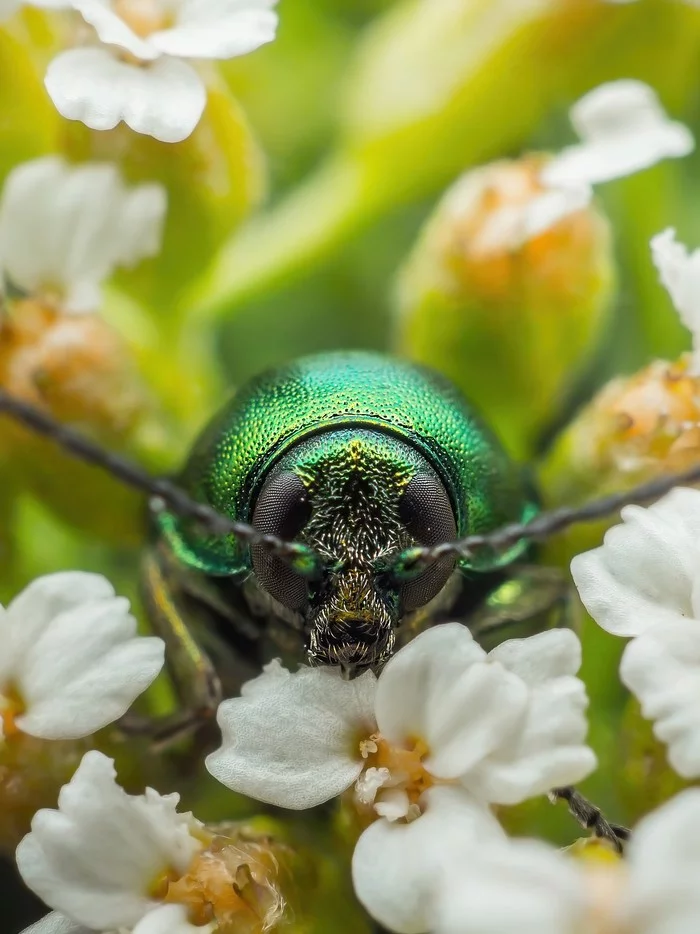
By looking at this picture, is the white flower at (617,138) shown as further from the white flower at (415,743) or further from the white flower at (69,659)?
the white flower at (69,659)

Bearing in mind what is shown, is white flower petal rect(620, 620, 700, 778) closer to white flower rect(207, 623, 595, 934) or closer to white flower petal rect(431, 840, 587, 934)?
white flower rect(207, 623, 595, 934)

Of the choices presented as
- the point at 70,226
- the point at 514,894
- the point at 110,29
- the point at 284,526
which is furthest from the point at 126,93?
the point at 514,894

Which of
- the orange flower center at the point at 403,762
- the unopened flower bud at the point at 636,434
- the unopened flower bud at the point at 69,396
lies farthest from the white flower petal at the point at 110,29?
the orange flower center at the point at 403,762

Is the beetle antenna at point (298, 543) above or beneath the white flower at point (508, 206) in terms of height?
beneath

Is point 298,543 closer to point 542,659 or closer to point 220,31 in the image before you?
point 542,659

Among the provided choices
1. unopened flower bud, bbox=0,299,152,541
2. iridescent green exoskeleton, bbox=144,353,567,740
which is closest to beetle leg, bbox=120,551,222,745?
iridescent green exoskeleton, bbox=144,353,567,740

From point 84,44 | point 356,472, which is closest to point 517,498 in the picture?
point 356,472

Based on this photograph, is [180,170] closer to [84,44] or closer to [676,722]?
[84,44]
